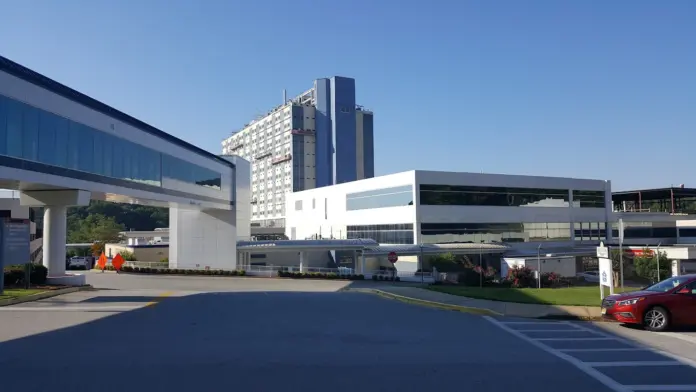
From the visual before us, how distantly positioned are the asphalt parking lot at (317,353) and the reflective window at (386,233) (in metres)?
38.2

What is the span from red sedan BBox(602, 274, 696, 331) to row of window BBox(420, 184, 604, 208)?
134 ft

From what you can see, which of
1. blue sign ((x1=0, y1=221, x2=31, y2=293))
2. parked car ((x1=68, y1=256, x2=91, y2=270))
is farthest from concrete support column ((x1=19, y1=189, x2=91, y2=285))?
parked car ((x1=68, y1=256, x2=91, y2=270))

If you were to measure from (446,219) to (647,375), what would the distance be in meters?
46.4

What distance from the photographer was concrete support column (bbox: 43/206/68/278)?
963 inches

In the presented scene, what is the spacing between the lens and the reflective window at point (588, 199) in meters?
63.7

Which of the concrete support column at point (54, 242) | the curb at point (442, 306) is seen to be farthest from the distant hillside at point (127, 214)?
the curb at point (442, 306)

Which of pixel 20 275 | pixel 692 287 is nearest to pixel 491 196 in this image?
pixel 20 275

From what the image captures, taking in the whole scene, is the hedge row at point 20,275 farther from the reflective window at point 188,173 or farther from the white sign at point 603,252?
the white sign at point 603,252

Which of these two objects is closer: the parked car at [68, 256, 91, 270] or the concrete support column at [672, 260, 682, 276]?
the concrete support column at [672, 260, 682, 276]

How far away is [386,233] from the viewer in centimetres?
5762

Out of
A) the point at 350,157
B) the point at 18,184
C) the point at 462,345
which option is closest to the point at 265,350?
the point at 462,345

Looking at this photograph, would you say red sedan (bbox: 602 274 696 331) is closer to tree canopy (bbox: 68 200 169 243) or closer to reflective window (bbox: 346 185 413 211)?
reflective window (bbox: 346 185 413 211)

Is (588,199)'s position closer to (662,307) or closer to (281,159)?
(662,307)

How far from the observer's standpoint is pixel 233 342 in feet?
35.7
